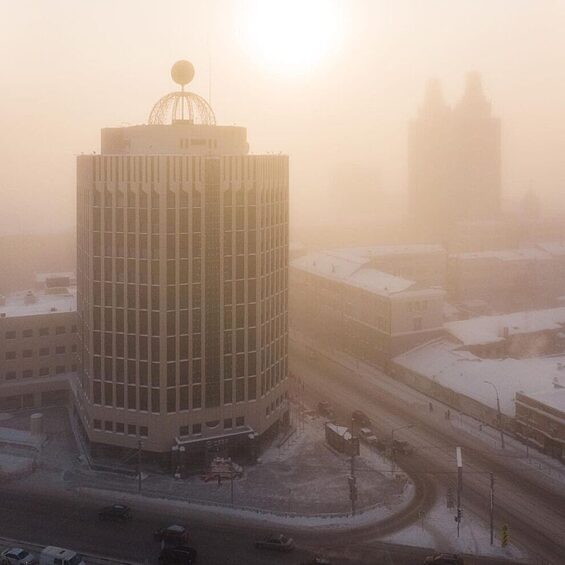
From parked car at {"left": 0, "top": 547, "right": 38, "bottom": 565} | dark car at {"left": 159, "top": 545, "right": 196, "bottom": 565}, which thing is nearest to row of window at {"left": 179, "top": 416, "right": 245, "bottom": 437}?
dark car at {"left": 159, "top": 545, "right": 196, "bottom": 565}

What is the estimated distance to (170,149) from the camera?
56.6 meters

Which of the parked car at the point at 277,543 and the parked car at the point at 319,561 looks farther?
the parked car at the point at 277,543

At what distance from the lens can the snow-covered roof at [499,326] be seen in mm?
80750

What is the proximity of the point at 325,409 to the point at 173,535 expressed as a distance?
84.2 ft

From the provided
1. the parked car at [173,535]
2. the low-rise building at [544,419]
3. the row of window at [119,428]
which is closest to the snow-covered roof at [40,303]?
the row of window at [119,428]

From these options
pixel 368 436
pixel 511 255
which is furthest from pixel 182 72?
pixel 511 255

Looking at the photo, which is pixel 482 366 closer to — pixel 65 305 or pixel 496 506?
pixel 496 506

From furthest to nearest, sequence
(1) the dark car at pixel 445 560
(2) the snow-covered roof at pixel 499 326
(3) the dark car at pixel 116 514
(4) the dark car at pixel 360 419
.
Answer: (2) the snow-covered roof at pixel 499 326, (4) the dark car at pixel 360 419, (3) the dark car at pixel 116 514, (1) the dark car at pixel 445 560

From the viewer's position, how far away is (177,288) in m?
53.2

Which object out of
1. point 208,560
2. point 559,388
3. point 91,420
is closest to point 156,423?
point 91,420

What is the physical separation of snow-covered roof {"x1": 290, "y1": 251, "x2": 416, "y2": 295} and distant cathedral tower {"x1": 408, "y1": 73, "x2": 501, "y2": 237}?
6957 cm

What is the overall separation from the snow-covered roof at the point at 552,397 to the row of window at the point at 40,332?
1694 inches

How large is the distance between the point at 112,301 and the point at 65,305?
2150cm

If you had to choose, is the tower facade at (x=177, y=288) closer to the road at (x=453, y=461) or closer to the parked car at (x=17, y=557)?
the road at (x=453, y=461)
